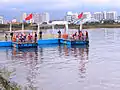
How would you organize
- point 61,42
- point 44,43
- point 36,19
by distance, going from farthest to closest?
1. point 36,19
2. point 61,42
3. point 44,43

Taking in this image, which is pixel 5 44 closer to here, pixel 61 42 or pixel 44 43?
pixel 44 43

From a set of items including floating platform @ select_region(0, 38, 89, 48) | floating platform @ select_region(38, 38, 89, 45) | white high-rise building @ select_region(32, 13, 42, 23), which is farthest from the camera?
white high-rise building @ select_region(32, 13, 42, 23)

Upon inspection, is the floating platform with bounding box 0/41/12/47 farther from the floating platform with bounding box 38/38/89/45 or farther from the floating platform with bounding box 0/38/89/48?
the floating platform with bounding box 38/38/89/45

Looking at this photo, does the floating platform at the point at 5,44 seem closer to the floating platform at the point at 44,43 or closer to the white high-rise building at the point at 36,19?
the floating platform at the point at 44,43

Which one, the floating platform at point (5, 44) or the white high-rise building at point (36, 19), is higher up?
the white high-rise building at point (36, 19)

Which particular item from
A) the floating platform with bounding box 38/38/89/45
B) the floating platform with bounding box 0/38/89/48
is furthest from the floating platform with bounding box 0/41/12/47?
the floating platform with bounding box 38/38/89/45

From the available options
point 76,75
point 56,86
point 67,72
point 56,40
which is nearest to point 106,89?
point 56,86

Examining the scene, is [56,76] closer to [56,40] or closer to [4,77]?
[4,77]

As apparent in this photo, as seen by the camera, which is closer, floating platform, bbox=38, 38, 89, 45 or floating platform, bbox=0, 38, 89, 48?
floating platform, bbox=0, 38, 89, 48

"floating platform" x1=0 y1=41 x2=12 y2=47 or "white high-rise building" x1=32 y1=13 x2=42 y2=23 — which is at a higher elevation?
"white high-rise building" x1=32 y1=13 x2=42 y2=23

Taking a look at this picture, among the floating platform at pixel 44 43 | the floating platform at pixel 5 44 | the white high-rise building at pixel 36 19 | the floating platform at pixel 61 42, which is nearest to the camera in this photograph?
the floating platform at pixel 44 43

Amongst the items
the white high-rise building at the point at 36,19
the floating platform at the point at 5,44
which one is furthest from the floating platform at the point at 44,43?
the white high-rise building at the point at 36,19

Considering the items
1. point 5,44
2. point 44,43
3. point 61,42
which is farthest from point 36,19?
point 5,44

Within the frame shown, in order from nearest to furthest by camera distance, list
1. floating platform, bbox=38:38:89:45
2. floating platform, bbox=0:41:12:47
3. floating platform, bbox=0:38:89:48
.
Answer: floating platform, bbox=0:38:89:48, floating platform, bbox=38:38:89:45, floating platform, bbox=0:41:12:47
